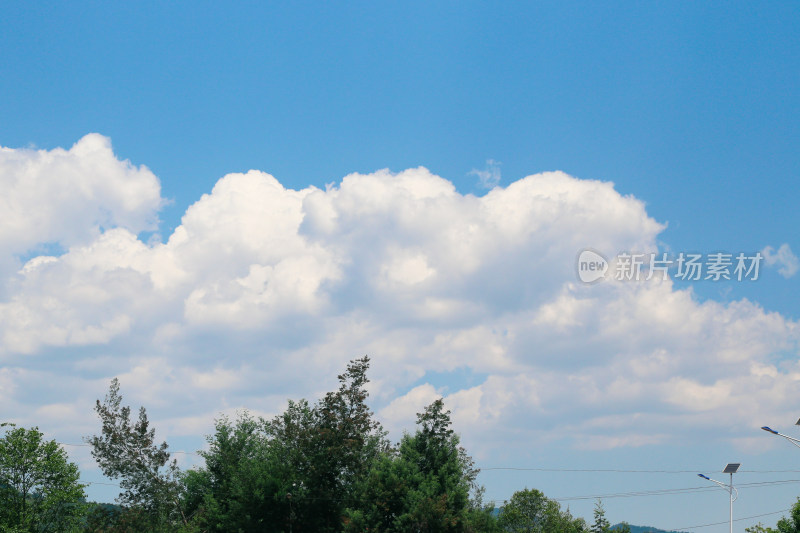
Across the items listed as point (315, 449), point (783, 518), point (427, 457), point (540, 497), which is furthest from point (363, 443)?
point (540, 497)

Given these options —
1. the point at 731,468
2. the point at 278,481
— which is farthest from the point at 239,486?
the point at 731,468

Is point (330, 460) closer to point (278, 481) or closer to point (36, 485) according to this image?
point (278, 481)

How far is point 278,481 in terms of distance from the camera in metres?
55.4

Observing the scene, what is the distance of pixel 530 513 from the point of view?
288 feet

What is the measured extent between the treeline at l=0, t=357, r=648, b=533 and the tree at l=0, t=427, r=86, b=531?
0.08 meters

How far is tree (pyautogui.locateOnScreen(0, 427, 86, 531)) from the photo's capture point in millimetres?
55812

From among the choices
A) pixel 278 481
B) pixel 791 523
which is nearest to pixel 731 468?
pixel 791 523

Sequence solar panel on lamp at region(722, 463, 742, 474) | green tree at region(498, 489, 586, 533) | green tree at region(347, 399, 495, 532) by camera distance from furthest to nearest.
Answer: green tree at region(498, 489, 586, 533)
solar panel on lamp at region(722, 463, 742, 474)
green tree at region(347, 399, 495, 532)

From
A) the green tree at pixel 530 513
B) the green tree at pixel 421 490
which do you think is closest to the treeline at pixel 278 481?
the green tree at pixel 421 490

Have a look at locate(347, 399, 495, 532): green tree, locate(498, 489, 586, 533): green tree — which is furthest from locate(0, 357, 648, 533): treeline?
locate(498, 489, 586, 533): green tree

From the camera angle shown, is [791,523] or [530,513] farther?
[530,513]

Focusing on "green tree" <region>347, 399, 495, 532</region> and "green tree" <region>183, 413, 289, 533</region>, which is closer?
"green tree" <region>347, 399, 495, 532</region>

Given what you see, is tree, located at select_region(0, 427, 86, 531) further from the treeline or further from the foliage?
the foliage

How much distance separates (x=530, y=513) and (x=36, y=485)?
5491cm
